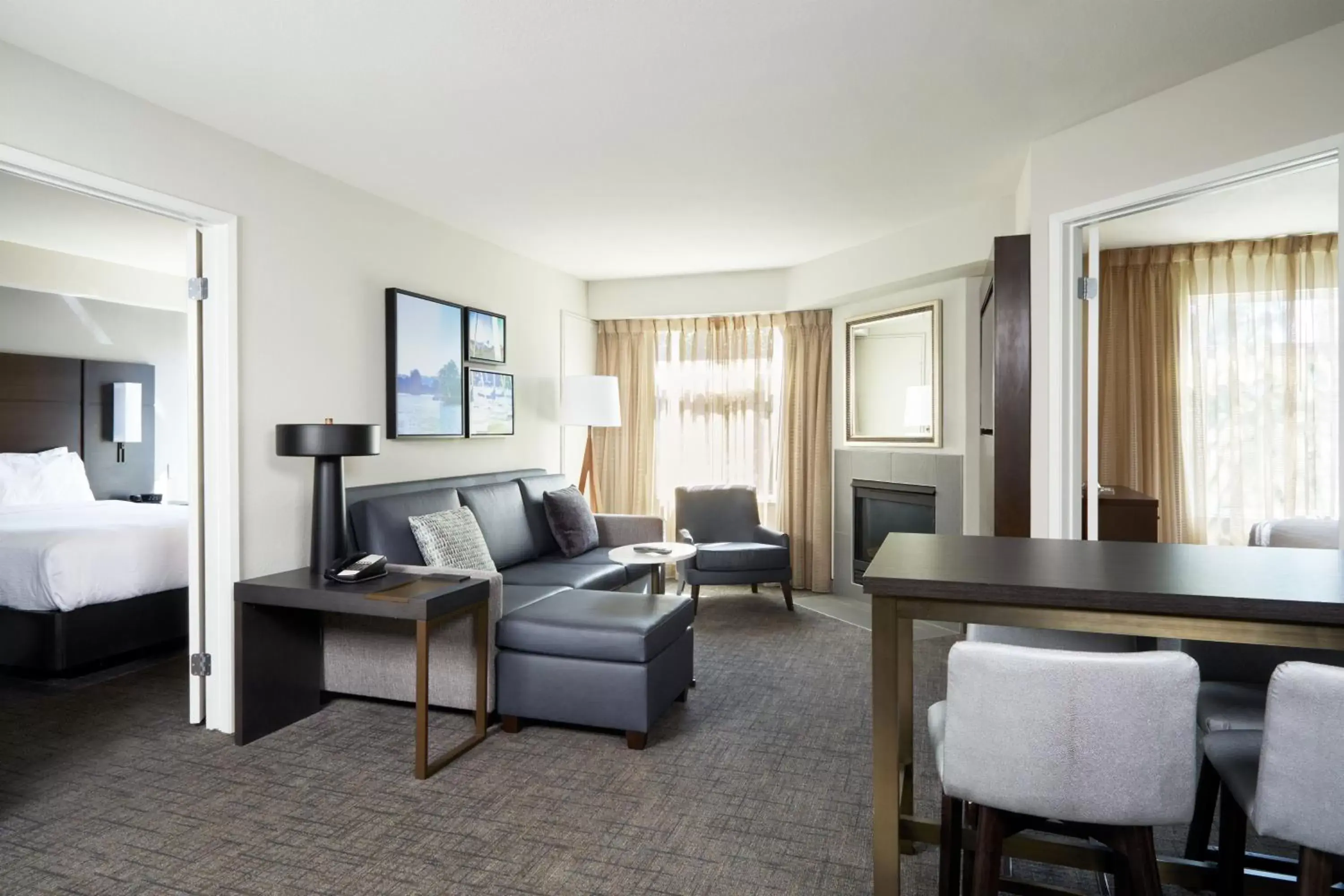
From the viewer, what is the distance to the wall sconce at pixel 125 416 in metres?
5.90

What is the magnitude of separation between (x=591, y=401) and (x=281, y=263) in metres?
2.55

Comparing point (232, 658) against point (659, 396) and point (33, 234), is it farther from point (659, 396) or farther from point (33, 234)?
point (659, 396)

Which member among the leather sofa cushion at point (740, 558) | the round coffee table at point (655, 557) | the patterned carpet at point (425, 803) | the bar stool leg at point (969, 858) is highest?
the round coffee table at point (655, 557)

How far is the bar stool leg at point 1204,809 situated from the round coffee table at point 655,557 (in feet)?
8.70

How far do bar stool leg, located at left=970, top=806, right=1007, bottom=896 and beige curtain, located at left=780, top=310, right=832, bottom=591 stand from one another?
4.53 meters

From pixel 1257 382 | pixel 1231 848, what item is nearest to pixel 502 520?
pixel 1231 848

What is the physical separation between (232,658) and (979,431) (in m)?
4.33

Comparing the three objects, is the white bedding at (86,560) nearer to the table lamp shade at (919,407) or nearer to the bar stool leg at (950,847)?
the bar stool leg at (950,847)

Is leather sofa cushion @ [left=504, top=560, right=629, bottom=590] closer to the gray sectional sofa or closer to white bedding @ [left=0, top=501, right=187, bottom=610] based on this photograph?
the gray sectional sofa

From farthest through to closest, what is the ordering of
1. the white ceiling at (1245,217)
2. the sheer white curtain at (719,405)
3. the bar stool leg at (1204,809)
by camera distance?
the sheer white curtain at (719,405), the white ceiling at (1245,217), the bar stool leg at (1204,809)

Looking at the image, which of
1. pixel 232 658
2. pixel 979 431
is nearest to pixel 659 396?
pixel 979 431

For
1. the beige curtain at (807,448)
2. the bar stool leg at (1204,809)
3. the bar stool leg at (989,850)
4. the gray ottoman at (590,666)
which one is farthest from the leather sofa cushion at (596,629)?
→ the beige curtain at (807,448)

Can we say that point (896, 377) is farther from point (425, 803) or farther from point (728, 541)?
point (425, 803)

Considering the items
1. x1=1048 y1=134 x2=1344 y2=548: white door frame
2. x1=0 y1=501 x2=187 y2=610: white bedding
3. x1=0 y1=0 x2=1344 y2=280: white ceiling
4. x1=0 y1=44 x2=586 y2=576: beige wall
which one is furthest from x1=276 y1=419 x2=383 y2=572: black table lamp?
x1=1048 y1=134 x2=1344 y2=548: white door frame
